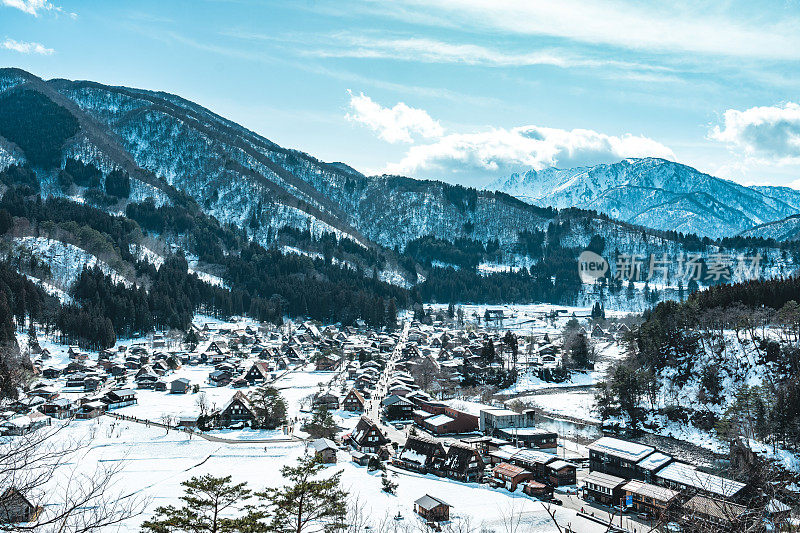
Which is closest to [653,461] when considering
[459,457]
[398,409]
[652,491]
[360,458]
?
[652,491]

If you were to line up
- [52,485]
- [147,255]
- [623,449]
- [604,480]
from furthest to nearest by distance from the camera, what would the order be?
[147,255], [623,449], [604,480], [52,485]

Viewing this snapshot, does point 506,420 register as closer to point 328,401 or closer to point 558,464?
point 558,464

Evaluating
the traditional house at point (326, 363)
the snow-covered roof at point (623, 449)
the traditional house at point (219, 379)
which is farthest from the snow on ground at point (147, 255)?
the snow-covered roof at point (623, 449)

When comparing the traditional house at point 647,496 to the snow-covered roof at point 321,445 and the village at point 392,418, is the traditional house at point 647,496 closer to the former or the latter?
the village at point 392,418

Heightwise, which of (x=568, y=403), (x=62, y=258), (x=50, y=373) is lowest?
(x=50, y=373)

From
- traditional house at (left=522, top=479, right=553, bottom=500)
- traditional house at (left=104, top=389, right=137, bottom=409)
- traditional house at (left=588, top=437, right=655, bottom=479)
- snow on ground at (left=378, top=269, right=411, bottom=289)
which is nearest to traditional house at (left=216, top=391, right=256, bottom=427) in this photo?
traditional house at (left=104, top=389, right=137, bottom=409)

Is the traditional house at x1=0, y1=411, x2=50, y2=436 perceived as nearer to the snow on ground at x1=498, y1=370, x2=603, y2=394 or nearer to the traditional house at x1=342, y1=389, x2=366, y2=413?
the traditional house at x1=342, y1=389, x2=366, y2=413
